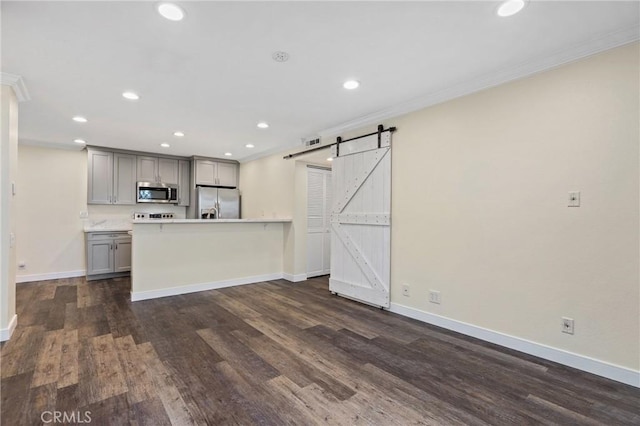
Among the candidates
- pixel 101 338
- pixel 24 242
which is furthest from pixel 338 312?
pixel 24 242

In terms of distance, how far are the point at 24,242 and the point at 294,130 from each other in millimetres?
5133

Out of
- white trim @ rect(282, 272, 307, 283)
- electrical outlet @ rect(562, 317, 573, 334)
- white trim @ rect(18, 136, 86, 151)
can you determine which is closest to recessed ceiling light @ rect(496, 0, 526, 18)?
electrical outlet @ rect(562, 317, 573, 334)

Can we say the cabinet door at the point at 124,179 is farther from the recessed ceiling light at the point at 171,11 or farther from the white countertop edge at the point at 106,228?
the recessed ceiling light at the point at 171,11

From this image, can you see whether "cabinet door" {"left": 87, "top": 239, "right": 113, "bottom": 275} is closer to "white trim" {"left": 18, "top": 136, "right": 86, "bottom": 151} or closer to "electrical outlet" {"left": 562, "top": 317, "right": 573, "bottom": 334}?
"white trim" {"left": 18, "top": 136, "right": 86, "bottom": 151}

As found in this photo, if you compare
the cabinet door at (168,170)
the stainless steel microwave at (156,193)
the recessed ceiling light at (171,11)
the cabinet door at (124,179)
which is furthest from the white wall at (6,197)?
the cabinet door at (168,170)

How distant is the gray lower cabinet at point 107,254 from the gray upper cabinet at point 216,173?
1.85 m

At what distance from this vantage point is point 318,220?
Answer: 5.80 metres

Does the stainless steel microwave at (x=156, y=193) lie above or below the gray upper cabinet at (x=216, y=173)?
below

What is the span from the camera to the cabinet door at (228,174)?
688 centimetres

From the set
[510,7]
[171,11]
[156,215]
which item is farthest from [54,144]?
[510,7]

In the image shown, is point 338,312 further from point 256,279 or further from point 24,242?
point 24,242

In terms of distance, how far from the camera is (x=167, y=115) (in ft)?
12.8

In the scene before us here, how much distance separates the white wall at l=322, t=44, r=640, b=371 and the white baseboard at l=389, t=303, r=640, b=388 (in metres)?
0.04

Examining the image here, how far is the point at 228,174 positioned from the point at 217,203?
0.76m
